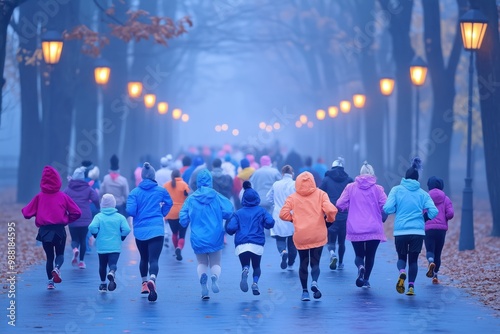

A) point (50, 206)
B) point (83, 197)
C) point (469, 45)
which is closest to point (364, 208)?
point (50, 206)

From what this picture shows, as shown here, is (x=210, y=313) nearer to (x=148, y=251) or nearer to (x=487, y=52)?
(x=148, y=251)

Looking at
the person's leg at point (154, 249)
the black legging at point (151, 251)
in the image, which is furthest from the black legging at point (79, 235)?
the person's leg at point (154, 249)

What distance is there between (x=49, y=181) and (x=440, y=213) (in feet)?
18.2

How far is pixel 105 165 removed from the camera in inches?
1631

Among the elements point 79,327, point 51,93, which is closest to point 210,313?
point 79,327

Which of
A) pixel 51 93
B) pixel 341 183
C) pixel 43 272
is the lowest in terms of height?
pixel 43 272

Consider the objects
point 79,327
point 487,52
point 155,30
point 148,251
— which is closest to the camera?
point 79,327

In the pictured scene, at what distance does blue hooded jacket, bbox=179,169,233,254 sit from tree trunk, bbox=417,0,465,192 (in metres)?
18.3

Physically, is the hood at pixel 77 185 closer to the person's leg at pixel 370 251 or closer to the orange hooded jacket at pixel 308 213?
the orange hooded jacket at pixel 308 213

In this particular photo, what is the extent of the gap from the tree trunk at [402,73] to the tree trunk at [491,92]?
9864 millimetres

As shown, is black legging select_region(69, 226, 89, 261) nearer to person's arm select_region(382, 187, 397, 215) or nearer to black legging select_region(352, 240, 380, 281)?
black legging select_region(352, 240, 380, 281)

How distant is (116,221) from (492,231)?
11419mm

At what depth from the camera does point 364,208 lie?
49.8ft

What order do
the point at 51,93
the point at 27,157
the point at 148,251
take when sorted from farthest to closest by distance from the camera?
the point at 27,157 < the point at 51,93 < the point at 148,251
